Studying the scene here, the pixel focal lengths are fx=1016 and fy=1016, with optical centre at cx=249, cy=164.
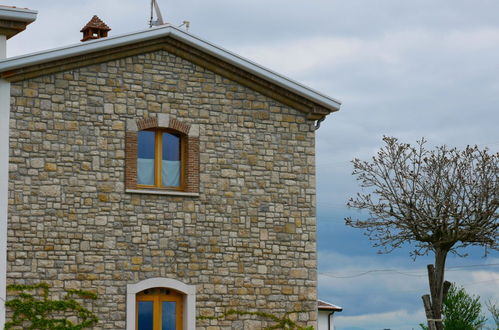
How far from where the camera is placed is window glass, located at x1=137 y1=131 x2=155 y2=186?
20.7 meters

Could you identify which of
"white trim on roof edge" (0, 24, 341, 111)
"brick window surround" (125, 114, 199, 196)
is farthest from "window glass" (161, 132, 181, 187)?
"white trim on roof edge" (0, 24, 341, 111)

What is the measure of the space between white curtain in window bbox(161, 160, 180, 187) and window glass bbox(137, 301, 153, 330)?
2.47 metres

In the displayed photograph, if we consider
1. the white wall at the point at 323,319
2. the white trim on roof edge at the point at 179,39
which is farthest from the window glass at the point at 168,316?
the white wall at the point at 323,319

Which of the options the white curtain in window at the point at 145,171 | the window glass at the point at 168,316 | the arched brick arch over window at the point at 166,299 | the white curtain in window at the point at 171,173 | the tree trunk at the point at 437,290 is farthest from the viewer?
the tree trunk at the point at 437,290

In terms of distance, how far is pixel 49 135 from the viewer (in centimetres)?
1991

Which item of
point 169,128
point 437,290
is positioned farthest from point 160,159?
point 437,290

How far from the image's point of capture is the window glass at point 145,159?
68.0 feet

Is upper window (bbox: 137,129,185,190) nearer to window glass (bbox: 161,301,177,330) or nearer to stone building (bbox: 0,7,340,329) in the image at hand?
stone building (bbox: 0,7,340,329)

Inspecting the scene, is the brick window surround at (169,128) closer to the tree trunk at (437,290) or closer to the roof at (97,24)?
the roof at (97,24)

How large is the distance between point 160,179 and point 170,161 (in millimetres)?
451

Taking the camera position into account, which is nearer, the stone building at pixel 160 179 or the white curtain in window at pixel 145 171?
the stone building at pixel 160 179

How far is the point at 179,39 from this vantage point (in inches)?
832

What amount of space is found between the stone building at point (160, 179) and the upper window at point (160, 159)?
25 millimetres

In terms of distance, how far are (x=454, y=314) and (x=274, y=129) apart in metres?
8.25
